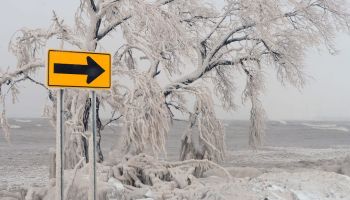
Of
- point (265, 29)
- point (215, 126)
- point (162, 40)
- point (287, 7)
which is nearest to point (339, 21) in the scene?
point (287, 7)

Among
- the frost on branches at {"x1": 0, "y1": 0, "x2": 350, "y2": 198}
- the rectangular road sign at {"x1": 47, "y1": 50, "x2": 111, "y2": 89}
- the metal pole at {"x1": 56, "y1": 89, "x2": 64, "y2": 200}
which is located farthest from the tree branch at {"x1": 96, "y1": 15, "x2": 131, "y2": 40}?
the metal pole at {"x1": 56, "y1": 89, "x2": 64, "y2": 200}

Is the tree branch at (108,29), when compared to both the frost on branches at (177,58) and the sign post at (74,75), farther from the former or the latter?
the sign post at (74,75)

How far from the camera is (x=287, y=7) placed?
19359mm

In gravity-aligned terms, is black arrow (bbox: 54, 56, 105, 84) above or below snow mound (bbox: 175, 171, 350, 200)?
above

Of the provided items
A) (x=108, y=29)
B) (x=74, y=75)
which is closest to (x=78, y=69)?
(x=74, y=75)

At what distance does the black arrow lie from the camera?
255 inches

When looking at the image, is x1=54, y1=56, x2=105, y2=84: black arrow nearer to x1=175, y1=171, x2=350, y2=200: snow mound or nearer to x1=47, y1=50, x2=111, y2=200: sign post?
x1=47, y1=50, x2=111, y2=200: sign post

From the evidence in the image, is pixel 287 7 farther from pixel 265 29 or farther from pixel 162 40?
pixel 162 40

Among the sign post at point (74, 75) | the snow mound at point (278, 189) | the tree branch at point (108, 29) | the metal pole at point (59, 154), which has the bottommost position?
the snow mound at point (278, 189)

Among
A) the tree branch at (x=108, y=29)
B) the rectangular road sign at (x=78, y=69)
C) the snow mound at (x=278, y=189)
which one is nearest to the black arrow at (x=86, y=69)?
the rectangular road sign at (x=78, y=69)

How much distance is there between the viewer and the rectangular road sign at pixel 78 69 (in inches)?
254

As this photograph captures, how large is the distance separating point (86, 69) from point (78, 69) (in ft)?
0.33

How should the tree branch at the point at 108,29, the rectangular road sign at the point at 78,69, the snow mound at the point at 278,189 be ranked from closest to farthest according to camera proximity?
the rectangular road sign at the point at 78,69, the snow mound at the point at 278,189, the tree branch at the point at 108,29

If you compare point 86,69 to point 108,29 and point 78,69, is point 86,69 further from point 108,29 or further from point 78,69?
point 108,29
